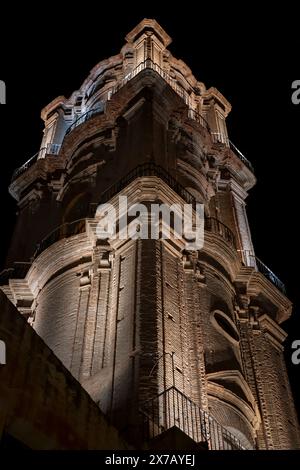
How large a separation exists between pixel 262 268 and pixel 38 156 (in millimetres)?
12310

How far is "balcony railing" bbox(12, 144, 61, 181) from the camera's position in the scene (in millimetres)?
32703

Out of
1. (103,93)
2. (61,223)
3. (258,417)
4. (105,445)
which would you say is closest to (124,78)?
(103,93)

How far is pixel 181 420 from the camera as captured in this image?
628 inches

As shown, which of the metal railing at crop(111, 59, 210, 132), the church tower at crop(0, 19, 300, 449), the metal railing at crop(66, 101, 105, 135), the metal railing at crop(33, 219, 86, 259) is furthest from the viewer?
the metal railing at crop(111, 59, 210, 132)

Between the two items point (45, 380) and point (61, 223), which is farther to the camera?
point (61, 223)

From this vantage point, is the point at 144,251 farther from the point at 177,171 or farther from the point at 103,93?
the point at 103,93

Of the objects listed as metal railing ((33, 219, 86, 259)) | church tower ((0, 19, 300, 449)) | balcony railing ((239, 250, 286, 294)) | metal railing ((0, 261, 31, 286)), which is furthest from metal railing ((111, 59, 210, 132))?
metal railing ((0, 261, 31, 286))

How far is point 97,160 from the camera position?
28203 mm

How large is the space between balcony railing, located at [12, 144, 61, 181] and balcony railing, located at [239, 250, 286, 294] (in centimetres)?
1049

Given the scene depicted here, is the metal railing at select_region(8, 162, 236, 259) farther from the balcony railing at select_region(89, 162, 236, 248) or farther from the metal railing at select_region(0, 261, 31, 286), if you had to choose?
the metal railing at select_region(0, 261, 31, 286)

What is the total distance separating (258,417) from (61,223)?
1005 cm

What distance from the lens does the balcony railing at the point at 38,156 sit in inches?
1288
